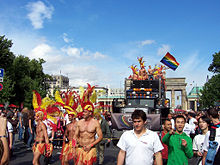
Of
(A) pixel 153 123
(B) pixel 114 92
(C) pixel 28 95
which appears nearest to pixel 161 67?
(A) pixel 153 123

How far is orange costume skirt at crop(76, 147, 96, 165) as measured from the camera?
6344mm

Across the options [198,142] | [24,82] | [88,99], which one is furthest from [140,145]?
[24,82]

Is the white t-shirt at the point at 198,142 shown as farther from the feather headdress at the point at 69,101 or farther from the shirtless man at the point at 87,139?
the feather headdress at the point at 69,101

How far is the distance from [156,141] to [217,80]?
42.1m

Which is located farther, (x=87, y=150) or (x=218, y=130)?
(x=87, y=150)

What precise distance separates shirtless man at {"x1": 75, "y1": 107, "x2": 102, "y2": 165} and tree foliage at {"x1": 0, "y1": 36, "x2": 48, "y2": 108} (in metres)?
30.8

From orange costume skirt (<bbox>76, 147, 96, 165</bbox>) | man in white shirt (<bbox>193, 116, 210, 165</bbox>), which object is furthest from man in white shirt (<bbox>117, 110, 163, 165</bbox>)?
orange costume skirt (<bbox>76, 147, 96, 165</bbox>)

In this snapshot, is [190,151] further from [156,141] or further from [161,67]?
[161,67]

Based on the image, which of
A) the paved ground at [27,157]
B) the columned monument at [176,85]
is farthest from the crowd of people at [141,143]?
the columned monument at [176,85]

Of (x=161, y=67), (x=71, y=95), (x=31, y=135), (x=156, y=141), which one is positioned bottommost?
(x=31, y=135)

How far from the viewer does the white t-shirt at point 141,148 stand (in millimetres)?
3980

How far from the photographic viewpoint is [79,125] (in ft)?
22.4

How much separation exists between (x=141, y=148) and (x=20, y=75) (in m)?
45.0

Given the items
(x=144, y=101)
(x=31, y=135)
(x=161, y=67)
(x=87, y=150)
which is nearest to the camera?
(x=87, y=150)
